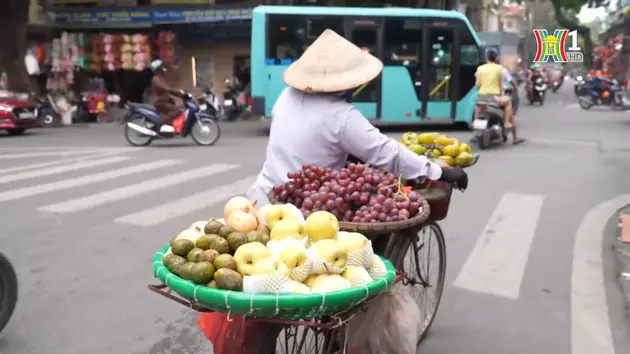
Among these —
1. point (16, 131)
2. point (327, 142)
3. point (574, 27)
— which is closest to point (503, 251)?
point (327, 142)

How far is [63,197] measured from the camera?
7.80 meters

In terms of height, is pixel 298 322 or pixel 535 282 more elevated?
pixel 298 322

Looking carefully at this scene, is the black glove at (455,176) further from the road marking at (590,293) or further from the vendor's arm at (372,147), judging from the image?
the road marking at (590,293)

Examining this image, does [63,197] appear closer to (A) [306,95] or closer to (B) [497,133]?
(A) [306,95]

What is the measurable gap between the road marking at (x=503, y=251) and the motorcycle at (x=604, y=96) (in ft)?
54.1

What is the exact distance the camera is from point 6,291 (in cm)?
381

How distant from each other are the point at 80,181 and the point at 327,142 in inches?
262

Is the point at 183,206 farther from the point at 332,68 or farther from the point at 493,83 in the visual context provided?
the point at 493,83

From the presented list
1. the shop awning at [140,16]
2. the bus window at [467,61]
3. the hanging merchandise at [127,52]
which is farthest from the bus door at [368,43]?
the hanging merchandise at [127,52]

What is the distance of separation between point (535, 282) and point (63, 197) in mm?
5604

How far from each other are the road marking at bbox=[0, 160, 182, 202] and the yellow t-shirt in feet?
18.8

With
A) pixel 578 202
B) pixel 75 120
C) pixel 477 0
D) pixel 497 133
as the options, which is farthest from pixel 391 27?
pixel 477 0

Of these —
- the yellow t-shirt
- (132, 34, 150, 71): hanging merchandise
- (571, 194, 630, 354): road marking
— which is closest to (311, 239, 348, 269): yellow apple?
(571, 194, 630, 354): road marking

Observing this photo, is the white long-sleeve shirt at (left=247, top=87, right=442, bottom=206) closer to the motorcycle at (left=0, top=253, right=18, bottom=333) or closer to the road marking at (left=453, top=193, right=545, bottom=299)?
the motorcycle at (left=0, top=253, right=18, bottom=333)
